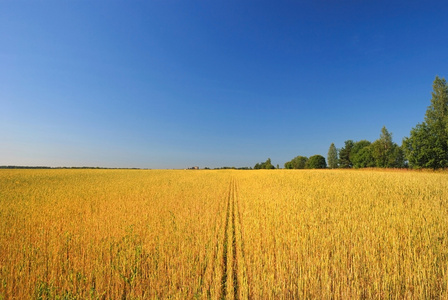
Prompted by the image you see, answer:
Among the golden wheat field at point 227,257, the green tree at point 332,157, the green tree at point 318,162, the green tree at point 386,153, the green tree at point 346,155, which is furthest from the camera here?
the green tree at point 318,162

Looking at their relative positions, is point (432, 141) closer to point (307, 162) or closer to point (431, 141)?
point (431, 141)

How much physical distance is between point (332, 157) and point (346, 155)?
596cm

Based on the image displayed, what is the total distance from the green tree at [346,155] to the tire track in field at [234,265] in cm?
9888

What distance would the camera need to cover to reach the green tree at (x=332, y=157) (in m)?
90.9

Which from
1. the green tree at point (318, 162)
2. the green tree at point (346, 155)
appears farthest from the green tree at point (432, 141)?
the green tree at point (318, 162)

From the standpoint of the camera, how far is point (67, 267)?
4.42 metres

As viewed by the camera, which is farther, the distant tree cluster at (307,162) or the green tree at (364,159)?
the distant tree cluster at (307,162)

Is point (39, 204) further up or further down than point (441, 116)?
further down

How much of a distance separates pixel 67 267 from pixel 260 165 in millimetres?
162717

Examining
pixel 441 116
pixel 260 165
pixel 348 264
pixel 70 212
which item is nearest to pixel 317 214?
pixel 348 264

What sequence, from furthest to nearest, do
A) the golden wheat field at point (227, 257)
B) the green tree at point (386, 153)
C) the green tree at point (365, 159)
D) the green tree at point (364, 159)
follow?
the green tree at point (364, 159) → the green tree at point (365, 159) → the green tree at point (386, 153) → the golden wheat field at point (227, 257)

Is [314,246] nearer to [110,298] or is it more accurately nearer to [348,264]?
[348,264]

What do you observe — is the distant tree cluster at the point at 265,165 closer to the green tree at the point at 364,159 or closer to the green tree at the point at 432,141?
the green tree at the point at 364,159

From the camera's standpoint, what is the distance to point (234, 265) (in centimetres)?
448
